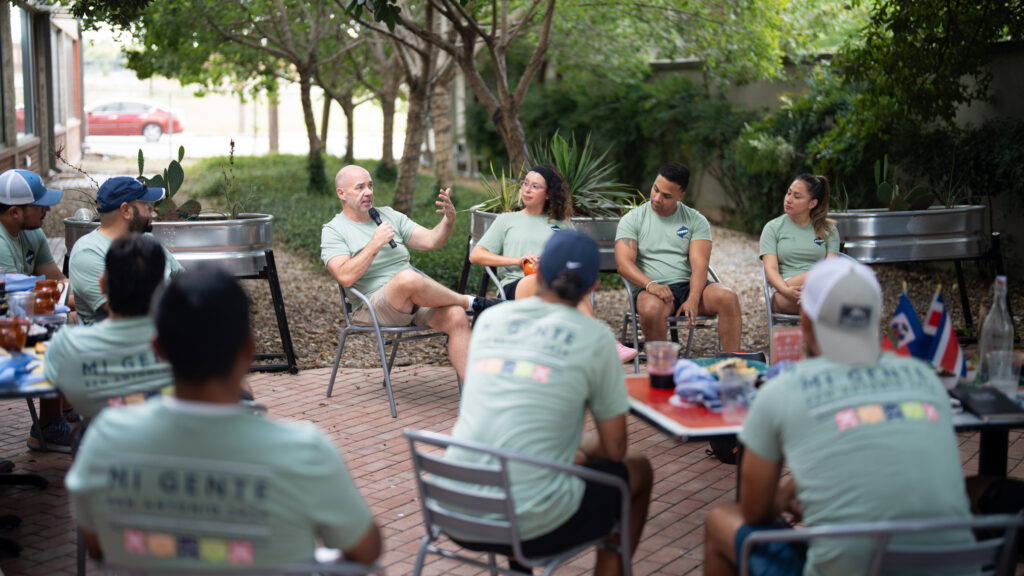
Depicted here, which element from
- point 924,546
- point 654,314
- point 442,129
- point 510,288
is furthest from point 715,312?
point 442,129

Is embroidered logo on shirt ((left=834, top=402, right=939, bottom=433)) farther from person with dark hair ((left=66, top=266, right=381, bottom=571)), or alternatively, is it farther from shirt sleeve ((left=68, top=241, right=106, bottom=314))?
shirt sleeve ((left=68, top=241, right=106, bottom=314))

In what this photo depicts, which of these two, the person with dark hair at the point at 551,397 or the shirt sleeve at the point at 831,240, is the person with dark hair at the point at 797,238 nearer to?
the shirt sleeve at the point at 831,240

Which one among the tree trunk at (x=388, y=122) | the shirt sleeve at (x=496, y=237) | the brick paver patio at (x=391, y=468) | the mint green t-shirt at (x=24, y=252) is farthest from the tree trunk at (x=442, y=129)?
the mint green t-shirt at (x=24, y=252)

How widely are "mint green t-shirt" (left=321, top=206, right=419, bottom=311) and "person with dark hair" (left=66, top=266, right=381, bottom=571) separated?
139 inches

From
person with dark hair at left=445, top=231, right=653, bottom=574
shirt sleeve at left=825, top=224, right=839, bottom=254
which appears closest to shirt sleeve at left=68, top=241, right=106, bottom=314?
person with dark hair at left=445, top=231, right=653, bottom=574

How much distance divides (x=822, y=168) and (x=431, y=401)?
5348 mm

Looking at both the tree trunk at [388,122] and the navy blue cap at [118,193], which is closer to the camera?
the navy blue cap at [118,193]

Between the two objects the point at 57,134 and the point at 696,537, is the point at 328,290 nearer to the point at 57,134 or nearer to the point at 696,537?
the point at 696,537

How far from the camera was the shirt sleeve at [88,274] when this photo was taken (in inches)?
174

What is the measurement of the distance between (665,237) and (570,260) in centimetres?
313

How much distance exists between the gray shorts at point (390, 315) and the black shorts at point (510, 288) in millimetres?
472

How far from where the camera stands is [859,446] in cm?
227

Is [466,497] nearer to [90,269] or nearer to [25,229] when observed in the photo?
[90,269]

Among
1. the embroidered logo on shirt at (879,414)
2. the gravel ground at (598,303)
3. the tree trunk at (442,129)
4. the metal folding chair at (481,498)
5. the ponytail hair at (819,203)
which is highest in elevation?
the tree trunk at (442,129)
